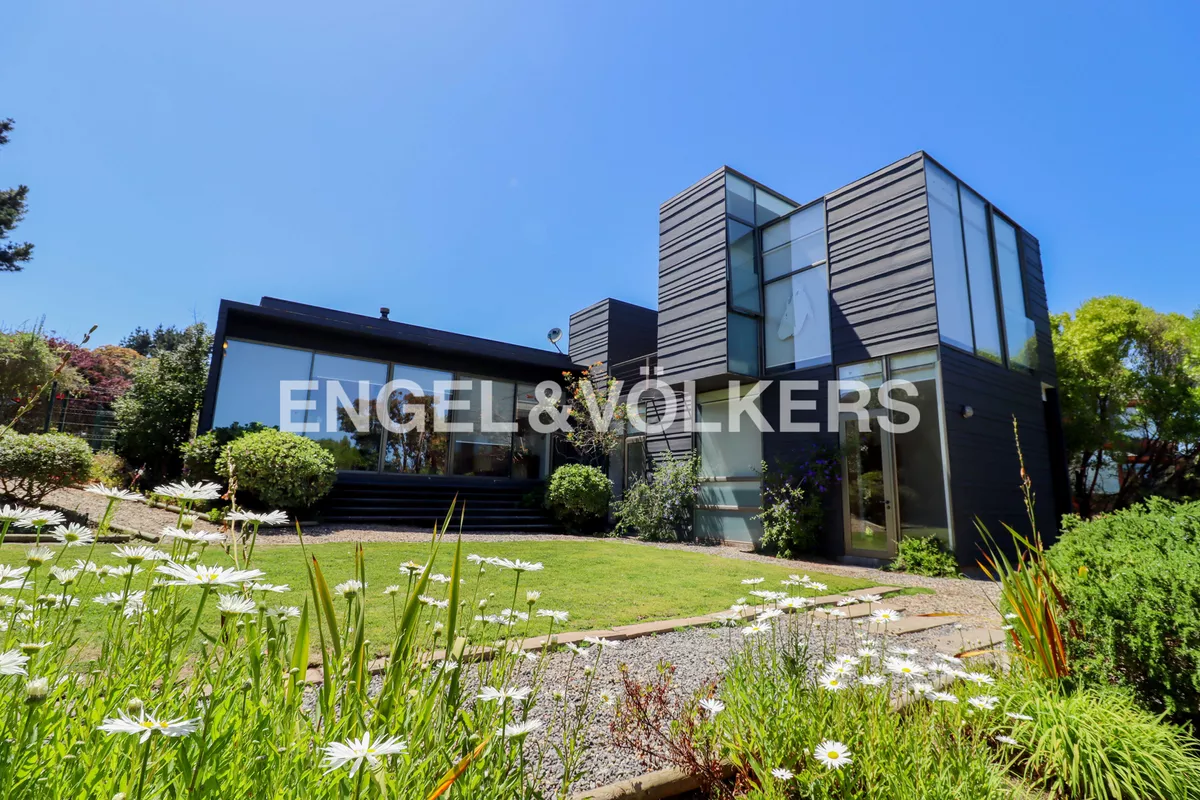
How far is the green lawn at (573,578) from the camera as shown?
11.7ft

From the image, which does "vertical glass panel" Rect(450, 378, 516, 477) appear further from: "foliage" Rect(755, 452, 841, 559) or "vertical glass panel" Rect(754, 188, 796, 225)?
"vertical glass panel" Rect(754, 188, 796, 225)

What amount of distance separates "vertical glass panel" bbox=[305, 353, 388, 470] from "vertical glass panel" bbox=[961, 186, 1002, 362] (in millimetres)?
10659

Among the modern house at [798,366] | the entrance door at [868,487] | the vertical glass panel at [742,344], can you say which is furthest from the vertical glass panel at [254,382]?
the entrance door at [868,487]

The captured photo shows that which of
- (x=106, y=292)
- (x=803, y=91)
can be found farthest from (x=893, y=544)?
(x=106, y=292)

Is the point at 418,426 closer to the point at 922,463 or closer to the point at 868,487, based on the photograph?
the point at 868,487

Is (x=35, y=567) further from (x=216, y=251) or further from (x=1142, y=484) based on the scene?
(x=1142, y=484)

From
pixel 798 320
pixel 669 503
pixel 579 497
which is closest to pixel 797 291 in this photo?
pixel 798 320

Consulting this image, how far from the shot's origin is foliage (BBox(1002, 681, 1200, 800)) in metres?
1.44

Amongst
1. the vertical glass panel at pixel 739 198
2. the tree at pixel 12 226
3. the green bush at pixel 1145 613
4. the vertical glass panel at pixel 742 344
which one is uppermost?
the tree at pixel 12 226

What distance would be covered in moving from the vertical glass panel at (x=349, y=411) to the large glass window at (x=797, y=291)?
771cm

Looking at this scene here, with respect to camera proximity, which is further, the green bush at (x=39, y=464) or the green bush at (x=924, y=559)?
the green bush at (x=924, y=559)

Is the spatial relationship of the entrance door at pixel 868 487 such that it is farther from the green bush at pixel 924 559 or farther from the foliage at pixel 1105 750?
the foliage at pixel 1105 750

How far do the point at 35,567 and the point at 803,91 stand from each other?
30.0 feet

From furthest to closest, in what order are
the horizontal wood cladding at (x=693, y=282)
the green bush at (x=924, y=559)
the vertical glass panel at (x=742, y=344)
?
the horizontal wood cladding at (x=693, y=282), the vertical glass panel at (x=742, y=344), the green bush at (x=924, y=559)
